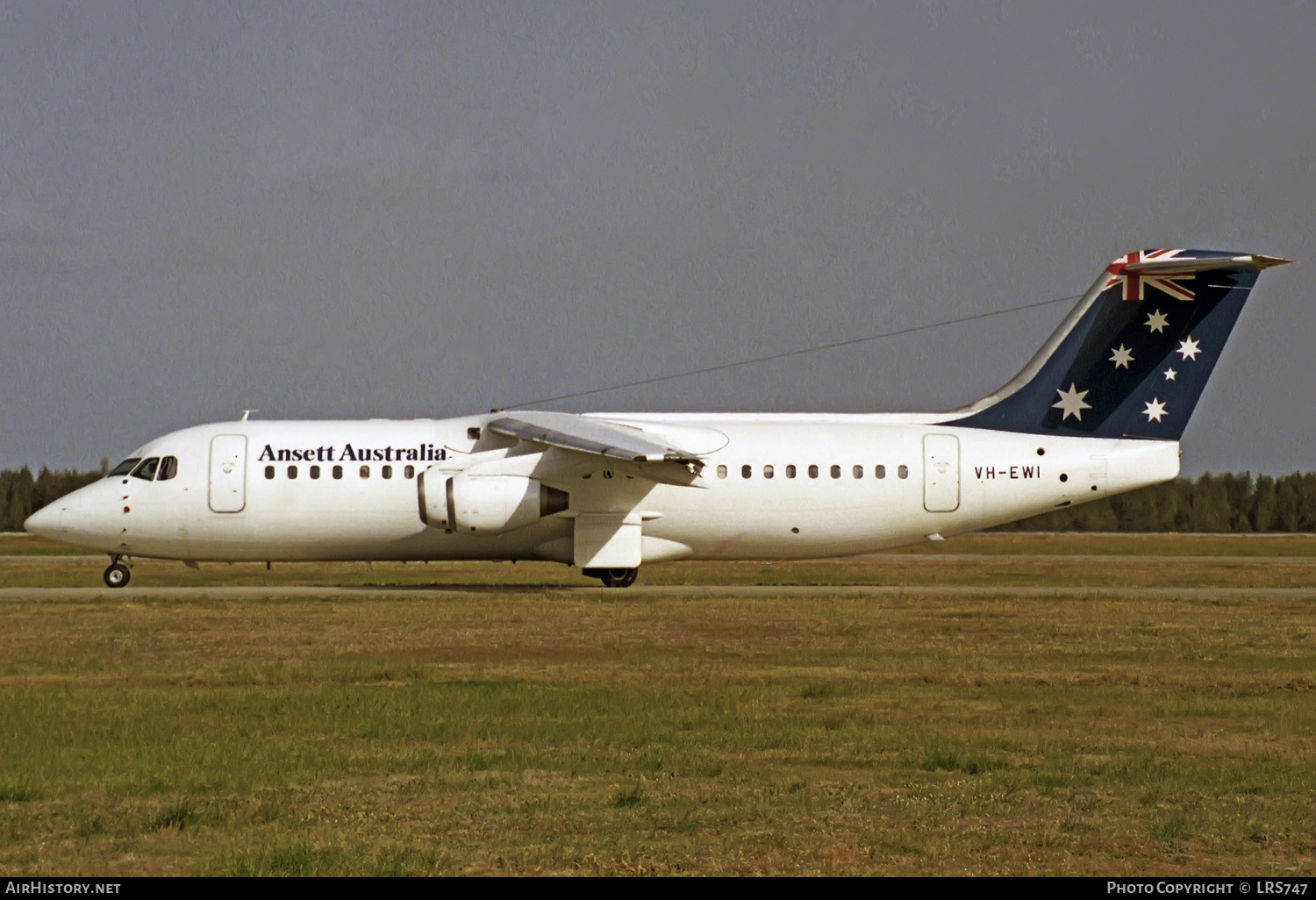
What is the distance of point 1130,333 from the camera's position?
31094mm

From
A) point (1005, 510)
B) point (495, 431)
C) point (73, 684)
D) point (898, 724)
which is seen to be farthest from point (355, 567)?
point (898, 724)

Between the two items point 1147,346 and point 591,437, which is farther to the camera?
point 1147,346

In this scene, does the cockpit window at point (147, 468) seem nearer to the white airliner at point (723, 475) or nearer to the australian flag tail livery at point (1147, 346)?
the white airliner at point (723, 475)

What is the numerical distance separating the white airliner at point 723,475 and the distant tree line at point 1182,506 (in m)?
41.7

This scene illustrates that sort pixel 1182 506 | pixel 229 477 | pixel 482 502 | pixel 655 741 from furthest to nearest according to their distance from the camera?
pixel 1182 506, pixel 229 477, pixel 482 502, pixel 655 741

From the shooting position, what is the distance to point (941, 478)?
30.7 metres

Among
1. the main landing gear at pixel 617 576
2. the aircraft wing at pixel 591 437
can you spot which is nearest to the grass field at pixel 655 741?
the aircraft wing at pixel 591 437

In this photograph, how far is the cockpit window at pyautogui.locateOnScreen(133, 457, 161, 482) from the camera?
102 feet

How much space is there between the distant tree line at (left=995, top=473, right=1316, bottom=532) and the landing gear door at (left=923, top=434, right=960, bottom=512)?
42545mm

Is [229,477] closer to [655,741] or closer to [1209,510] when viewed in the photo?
[655,741]

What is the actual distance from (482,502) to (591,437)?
2.56 metres

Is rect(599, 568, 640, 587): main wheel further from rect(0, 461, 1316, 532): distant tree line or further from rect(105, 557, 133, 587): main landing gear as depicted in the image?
rect(0, 461, 1316, 532): distant tree line

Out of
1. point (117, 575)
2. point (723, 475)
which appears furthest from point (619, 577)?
point (117, 575)

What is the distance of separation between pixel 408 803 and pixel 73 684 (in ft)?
25.6
